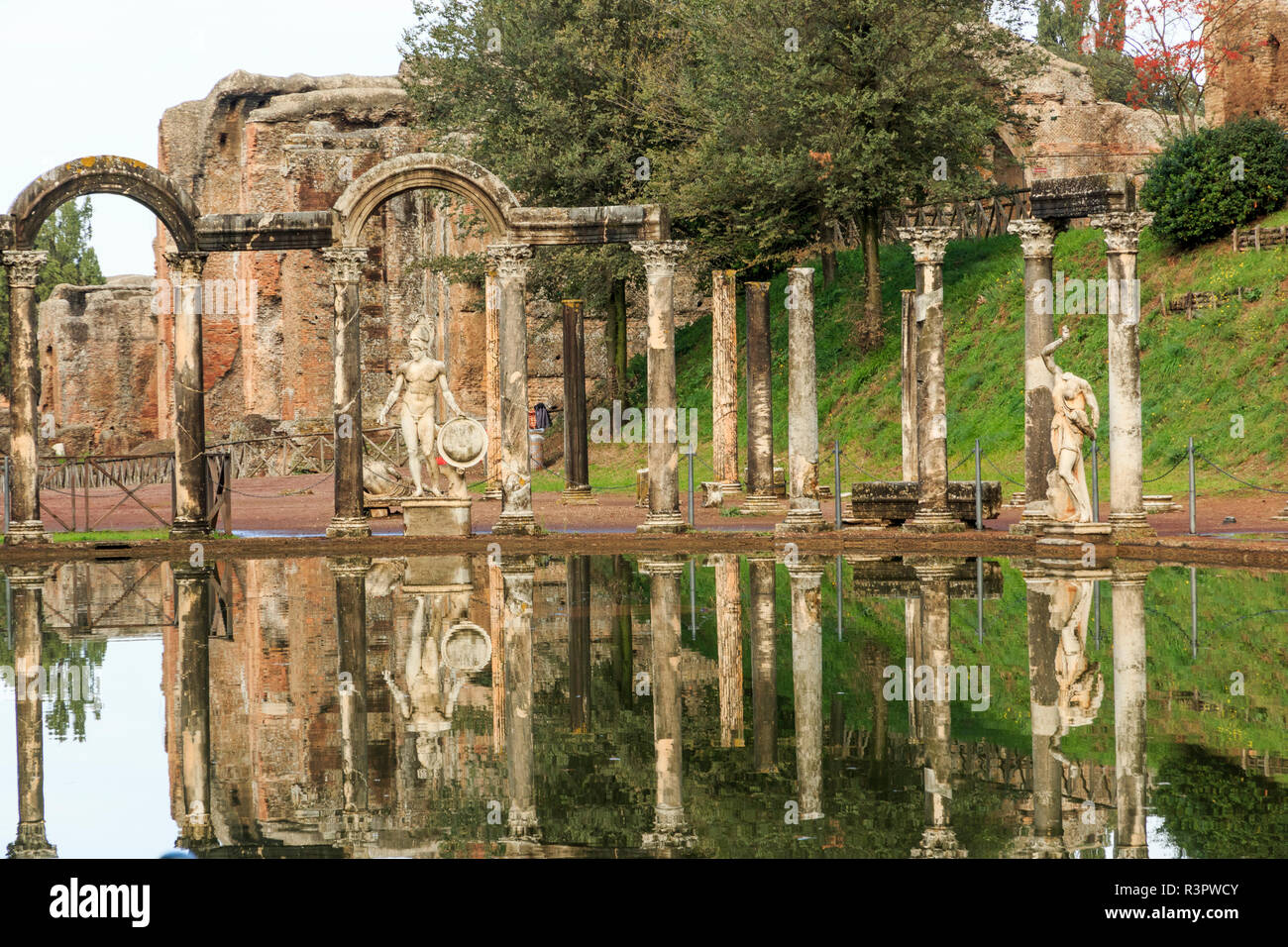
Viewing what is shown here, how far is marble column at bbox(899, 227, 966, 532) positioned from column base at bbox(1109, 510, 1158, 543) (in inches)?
91.4

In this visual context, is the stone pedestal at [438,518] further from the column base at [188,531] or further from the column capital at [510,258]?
the column capital at [510,258]

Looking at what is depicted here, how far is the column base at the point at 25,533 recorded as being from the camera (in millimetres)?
19281

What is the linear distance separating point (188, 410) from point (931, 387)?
10191 mm

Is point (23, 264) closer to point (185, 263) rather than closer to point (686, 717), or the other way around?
point (185, 263)

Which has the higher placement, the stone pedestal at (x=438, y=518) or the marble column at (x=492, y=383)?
the marble column at (x=492, y=383)

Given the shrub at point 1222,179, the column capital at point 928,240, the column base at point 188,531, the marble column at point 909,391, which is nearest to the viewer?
the column capital at point 928,240

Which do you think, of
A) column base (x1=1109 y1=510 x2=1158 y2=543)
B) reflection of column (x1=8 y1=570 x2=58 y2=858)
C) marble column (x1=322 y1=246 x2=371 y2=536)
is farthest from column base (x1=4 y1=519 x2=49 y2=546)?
column base (x1=1109 y1=510 x2=1158 y2=543)

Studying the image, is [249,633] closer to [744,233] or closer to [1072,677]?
[1072,677]

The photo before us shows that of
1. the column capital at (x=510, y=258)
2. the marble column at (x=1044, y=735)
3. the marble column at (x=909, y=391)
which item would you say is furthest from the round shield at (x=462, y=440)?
the marble column at (x=1044, y=735)

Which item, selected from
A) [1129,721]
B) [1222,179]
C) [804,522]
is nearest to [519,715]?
[1129,721]

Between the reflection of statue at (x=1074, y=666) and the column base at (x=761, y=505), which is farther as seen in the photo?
the column base at (x=761, y=505)

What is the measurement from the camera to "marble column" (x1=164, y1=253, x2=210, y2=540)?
790 inches

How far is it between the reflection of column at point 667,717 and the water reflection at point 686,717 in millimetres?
24
